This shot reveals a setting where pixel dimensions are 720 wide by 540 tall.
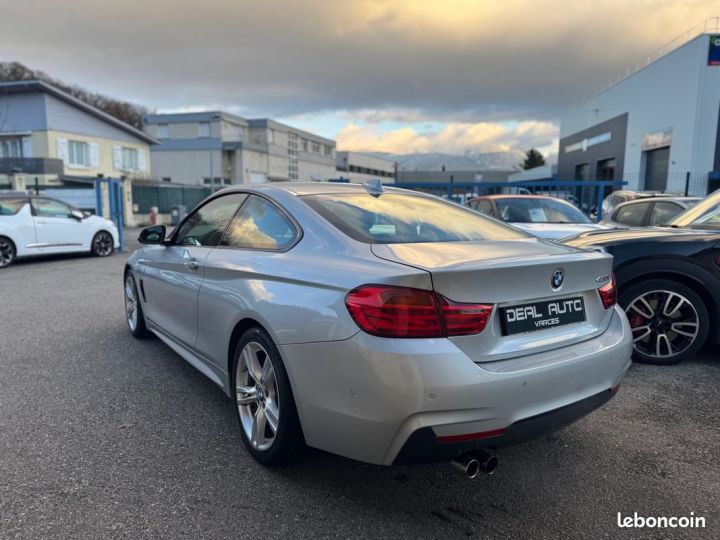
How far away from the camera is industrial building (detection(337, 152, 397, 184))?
280 ft

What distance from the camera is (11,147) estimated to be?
1253 inches

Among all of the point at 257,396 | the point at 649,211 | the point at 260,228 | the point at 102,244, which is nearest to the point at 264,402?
the point at 257,396

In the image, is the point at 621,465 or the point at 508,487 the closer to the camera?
the point at 508,487

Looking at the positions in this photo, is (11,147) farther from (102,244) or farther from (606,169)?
(606,169)

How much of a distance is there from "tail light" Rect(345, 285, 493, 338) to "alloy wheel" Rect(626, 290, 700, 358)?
3.01 meters

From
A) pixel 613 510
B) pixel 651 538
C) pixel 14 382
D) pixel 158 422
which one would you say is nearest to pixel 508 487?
pixel 613 510

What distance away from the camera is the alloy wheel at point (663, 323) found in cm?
437

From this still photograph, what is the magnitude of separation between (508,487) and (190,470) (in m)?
1.71

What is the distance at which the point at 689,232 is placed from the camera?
15.0 ft

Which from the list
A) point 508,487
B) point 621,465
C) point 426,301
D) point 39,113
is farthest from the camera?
point 39,113

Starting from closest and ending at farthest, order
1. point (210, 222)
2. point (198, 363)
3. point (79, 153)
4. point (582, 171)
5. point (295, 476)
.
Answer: point (295, 476) → point (198, 363) → point (210, 222) → point (79, 153) → point (582, 171)

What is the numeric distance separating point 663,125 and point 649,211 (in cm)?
3269

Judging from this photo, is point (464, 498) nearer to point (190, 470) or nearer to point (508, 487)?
point (508, 487)

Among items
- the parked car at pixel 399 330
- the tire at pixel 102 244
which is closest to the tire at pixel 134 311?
the parked car at pixel 399 330
